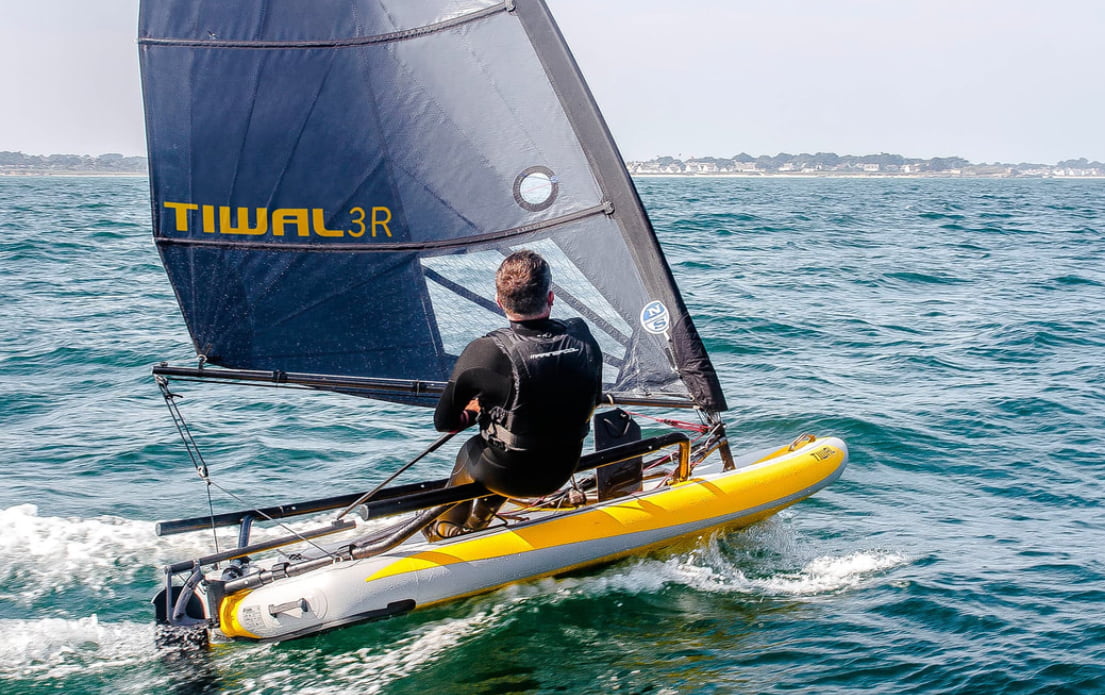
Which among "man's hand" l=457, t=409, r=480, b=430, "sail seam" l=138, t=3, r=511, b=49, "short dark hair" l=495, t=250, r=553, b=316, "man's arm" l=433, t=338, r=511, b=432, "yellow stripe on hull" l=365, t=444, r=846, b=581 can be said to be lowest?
"yellow stripe on hull" l=365, t=444, r=846, b=581

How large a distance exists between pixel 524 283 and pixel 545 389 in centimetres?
44

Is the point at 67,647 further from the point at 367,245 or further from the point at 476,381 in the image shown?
the point at 367,245

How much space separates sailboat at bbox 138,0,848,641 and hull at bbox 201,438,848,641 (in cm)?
1

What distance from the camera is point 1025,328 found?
1179 cm

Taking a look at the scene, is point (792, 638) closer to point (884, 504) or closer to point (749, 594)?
point (749, 594)

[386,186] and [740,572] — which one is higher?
[386,186]

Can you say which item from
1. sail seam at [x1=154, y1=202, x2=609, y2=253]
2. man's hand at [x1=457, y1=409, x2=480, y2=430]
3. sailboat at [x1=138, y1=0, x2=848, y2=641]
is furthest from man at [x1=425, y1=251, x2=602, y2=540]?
sail seam at [x1=154, y1=202, x2=609, y2=253]

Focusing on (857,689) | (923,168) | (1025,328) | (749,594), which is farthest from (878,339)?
(923,168)

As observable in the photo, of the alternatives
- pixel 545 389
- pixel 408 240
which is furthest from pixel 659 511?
pixel 408 240

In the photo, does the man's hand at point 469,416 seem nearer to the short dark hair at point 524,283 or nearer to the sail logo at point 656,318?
the short dark hair at point 524,283

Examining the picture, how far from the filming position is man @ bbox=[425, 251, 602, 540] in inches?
164

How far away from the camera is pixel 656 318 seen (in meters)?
5.21

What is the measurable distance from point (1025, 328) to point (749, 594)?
8.13m

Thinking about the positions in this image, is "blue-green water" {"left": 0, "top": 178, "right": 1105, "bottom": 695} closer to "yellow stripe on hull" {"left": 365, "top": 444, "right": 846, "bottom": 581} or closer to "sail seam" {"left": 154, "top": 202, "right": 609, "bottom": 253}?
"yellow stripe on hull" {"left": 365, "top": 444, "right": 846, "bottom": 581}
